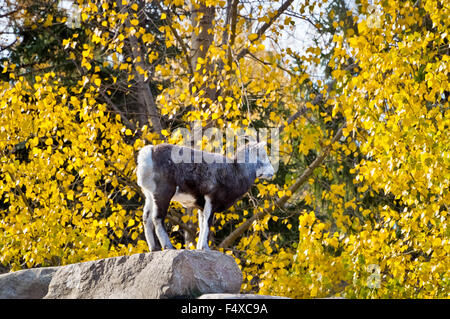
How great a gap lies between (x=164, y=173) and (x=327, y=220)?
8582 mm

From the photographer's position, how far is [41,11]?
1230 cm

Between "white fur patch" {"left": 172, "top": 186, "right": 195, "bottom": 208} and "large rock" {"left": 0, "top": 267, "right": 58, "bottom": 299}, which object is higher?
"white fur patch" {"left": 172, "top": 186, "right": 195, "bottom": 208}

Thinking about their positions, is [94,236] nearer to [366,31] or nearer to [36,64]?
[366,31]

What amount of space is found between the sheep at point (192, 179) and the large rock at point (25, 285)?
4.13 ft

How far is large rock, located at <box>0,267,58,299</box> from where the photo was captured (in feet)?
18.8

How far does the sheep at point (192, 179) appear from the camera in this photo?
17.3 ft

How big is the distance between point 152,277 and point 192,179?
1.03m

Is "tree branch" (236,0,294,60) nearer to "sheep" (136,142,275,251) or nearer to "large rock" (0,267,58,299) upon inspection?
"sheep" (136,142,275,251)

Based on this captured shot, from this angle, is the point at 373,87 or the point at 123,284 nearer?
the point at 123,284

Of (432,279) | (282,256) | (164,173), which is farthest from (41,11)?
(432,279)

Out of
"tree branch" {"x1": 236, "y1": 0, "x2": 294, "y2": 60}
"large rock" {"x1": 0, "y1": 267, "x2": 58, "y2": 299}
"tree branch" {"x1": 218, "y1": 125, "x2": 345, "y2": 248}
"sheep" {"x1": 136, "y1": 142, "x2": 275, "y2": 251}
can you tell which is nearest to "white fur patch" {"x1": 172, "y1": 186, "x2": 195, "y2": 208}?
"sheep" {"x1": 136, "y1": 142, "x2": 275, "y2": 251}

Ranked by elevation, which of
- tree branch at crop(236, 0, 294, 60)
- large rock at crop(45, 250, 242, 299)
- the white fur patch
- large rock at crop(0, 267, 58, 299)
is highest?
tree branch at crop(236, 0, 294, 60)

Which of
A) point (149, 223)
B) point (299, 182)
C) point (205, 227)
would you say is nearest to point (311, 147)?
point (299, 182)

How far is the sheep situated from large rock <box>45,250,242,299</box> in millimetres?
356
